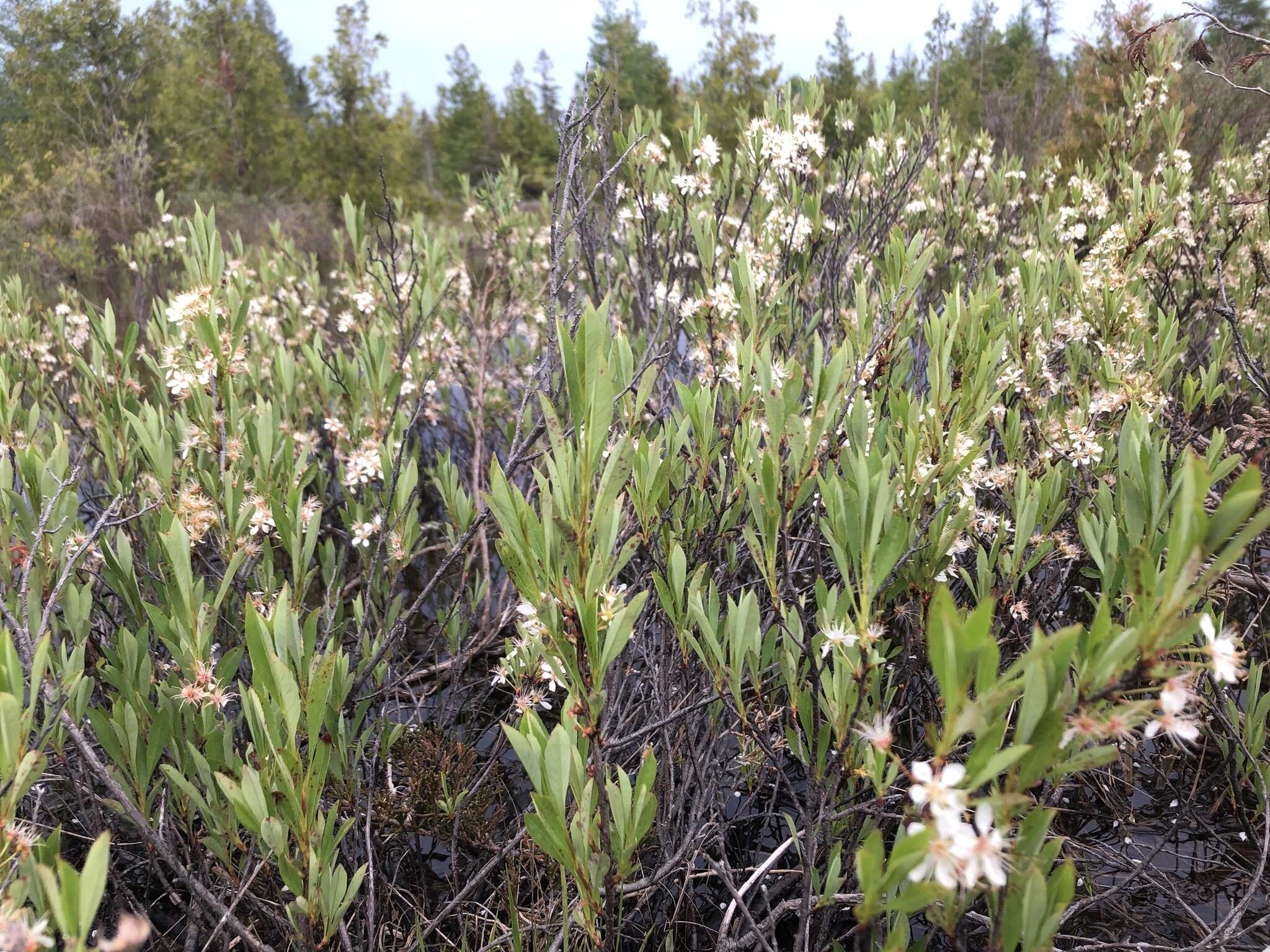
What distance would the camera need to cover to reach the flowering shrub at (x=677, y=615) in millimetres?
1048

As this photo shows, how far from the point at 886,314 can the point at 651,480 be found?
131cm

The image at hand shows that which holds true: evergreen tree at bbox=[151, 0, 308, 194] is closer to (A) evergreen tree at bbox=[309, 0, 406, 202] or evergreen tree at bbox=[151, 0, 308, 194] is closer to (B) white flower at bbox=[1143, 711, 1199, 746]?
(A) evergreen tree at bbox=[309, 0, 406, 202]

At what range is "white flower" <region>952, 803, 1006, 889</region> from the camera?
2.68ft

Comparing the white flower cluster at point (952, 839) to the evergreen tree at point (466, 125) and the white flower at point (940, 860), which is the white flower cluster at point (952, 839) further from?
the evergreen tree at point (466, 125)

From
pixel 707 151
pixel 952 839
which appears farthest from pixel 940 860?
pixel 707 151

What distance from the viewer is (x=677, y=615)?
1627mm

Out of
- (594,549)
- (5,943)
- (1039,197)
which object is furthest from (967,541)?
(1039,197)

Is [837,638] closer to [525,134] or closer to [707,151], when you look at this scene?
[707,151]

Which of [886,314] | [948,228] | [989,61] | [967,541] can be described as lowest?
[967,541]

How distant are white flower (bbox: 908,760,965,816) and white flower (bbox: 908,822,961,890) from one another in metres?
0.03

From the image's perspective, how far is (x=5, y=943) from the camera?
848 mm

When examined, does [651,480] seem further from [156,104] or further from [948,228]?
[156,104]

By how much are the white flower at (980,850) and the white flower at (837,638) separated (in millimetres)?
424

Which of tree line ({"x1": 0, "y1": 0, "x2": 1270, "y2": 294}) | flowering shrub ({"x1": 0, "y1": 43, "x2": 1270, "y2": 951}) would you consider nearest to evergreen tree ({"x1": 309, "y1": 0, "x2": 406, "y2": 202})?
tree line ({"x1": 0, "y1": 0, "x2": 1270, "y2": 294})
